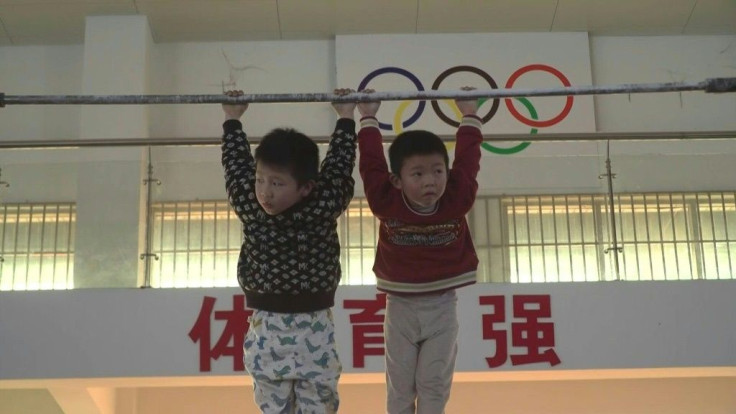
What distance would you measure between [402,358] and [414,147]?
1.94 ft

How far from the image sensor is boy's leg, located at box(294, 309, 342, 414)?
2229 millimetres

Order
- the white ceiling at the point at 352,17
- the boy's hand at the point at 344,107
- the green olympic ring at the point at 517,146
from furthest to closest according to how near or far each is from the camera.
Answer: the white ceiling at the point at 352,17 → the green olympic ring at the point at 517,146 → the boy's hand at the point at 344,107

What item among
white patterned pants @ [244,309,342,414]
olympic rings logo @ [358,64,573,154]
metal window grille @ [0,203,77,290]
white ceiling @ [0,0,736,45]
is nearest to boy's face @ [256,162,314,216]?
white patterned pants @ [244,309,342,414]

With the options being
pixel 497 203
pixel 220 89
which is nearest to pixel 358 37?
pixel 220 89

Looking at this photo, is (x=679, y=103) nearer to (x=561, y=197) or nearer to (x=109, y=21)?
(x=561, y=197)

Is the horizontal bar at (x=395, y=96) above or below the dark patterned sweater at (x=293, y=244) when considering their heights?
above

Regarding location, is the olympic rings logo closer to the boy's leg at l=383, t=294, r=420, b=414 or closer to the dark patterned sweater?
the boy's leg at l=383, t=294, r=420, b=414

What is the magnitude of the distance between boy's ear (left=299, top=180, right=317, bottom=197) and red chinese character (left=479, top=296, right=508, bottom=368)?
2138 mm

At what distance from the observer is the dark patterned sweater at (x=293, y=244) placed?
89.4 inches

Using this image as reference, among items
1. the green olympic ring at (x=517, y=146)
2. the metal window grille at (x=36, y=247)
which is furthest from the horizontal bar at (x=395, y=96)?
the green olympic ring at (x=517, y=146)

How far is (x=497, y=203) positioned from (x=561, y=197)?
13.5 inches

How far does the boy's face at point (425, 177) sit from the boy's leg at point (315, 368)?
1.39 ft

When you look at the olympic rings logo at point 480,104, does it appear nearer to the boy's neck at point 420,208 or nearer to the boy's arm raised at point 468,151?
the boy's arm raised at point 468,151

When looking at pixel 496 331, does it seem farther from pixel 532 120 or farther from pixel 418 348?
pixel 532 120
